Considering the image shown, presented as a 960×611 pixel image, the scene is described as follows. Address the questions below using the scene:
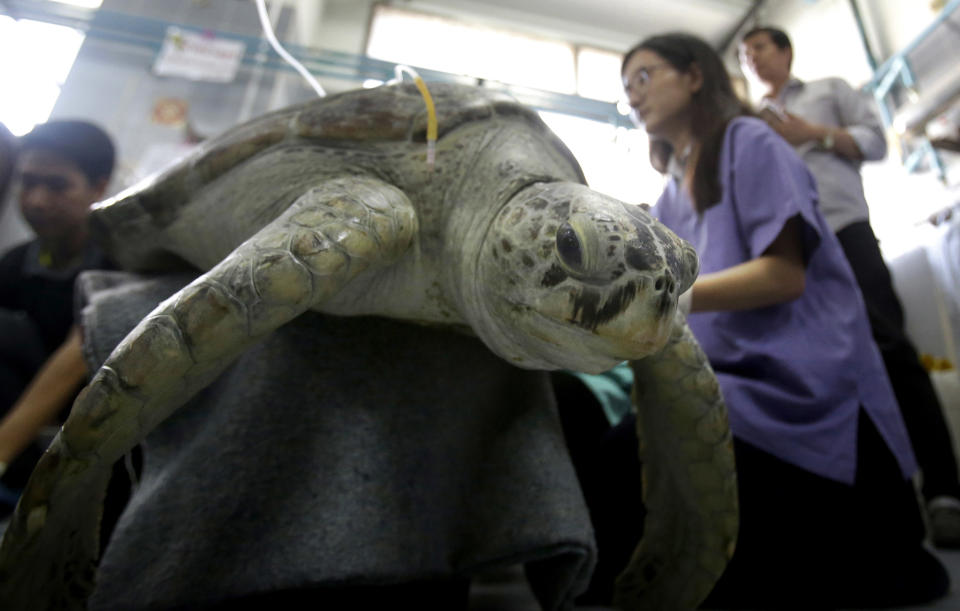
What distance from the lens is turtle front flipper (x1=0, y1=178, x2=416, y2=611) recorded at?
18.2 inches

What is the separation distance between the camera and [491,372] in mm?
783

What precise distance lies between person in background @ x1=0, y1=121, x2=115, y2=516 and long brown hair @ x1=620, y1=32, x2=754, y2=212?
1836mm

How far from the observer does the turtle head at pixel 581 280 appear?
47 cm

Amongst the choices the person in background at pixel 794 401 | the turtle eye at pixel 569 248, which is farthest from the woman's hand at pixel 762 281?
the turtle eye at pixel 569 248

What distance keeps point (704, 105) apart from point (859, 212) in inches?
30.6

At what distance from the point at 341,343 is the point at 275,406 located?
0.42 feet

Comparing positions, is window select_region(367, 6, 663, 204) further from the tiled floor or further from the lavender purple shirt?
the tiled floor

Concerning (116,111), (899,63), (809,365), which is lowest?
(809,365)

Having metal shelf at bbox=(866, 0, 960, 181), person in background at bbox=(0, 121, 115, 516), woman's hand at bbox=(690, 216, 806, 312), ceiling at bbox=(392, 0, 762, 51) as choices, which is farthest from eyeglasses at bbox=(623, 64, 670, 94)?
ceiling at bbox=(392, 0, 762, 51)

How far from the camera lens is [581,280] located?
49cm

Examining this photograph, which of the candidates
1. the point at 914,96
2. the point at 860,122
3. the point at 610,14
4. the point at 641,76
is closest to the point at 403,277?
the point at 641,76

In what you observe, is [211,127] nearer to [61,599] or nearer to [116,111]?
[116,111]

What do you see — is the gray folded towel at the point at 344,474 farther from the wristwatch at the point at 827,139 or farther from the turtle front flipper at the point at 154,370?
the wristwatch at the point at 827,139

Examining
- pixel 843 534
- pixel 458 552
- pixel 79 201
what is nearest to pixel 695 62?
pixel 843 534
